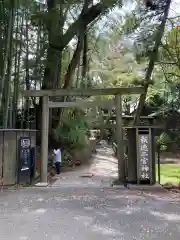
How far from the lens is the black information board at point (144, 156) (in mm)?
9961

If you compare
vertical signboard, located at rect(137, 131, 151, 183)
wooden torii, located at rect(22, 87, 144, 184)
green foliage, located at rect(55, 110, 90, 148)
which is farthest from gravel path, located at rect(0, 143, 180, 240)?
green foliage, located at rect(55, 110, 90, 148)

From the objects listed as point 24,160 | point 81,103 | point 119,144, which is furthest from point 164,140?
point 24,160

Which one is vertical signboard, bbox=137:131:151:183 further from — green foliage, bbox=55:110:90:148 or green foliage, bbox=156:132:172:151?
green foliage, bbox=156:132:172:151

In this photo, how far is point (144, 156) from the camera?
10.1m

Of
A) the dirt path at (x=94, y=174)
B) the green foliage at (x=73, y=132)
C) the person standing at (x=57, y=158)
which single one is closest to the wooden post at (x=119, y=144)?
the dirt path at (x=94, y=174)

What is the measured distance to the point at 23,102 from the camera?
46.9 ft

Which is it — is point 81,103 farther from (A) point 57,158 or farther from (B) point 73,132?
(B) point 73,132

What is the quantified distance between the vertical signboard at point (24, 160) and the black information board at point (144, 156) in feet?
10.9

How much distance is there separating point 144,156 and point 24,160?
348 centimetres

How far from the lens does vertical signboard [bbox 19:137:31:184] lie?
1036 cm

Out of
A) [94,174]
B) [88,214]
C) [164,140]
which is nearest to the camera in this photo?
[88,214]

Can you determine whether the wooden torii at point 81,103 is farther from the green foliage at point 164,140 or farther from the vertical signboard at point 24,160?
the green foliage at point 164,140

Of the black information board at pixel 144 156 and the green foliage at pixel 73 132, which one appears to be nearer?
the black information board at pixel 144 156

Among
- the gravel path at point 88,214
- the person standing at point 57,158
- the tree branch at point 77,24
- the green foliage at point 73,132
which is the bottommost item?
the gravel path at point 88,214
